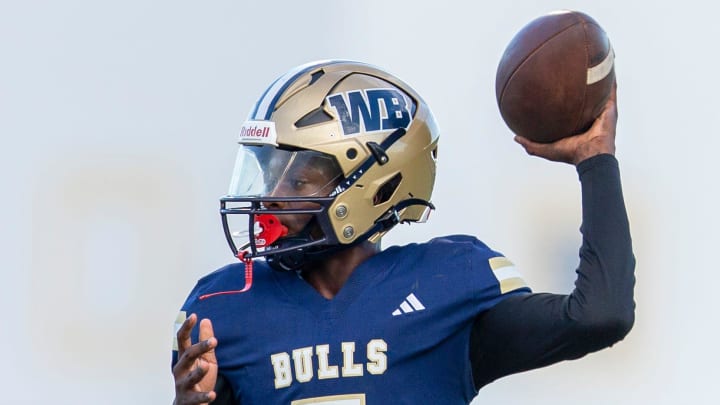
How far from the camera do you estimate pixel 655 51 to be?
127 inches

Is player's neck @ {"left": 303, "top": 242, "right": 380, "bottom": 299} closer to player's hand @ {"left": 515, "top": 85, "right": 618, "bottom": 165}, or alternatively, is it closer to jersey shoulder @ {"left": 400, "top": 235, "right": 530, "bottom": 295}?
jersey shoulder @ {"left": 400, "top": 235, "right": 530, "bottom": 295}

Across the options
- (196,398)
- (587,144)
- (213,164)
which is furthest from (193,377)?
(213,164)

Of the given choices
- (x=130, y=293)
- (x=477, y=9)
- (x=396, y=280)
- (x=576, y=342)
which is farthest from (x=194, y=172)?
(x=576, y=342)

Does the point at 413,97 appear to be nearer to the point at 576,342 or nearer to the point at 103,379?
the point at 576,342

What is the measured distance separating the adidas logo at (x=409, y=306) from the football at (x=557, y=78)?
0.31 m

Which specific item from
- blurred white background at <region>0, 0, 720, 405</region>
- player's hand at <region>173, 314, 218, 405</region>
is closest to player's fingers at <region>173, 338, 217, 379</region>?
player's hand at <region>173, 314, 218, 405</region>

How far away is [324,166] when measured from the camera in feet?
7.15

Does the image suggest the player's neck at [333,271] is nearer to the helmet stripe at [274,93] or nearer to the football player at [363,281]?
the football player at [363,281]

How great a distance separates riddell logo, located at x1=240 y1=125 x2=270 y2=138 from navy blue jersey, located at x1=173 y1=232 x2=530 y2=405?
256 mm

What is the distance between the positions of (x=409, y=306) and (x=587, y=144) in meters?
0.37

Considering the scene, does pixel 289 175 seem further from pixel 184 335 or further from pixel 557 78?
pixel 557 78

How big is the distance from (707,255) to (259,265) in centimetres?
136

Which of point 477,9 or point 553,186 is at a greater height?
point 477,9

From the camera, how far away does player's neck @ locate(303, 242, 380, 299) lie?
2195 mm
